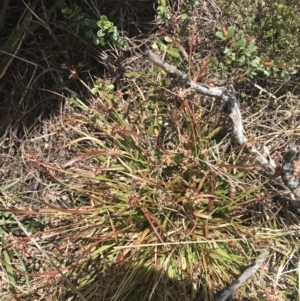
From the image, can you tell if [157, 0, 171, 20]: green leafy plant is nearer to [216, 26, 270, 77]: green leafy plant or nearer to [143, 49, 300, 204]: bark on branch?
[216, 26, 270, 77]: green leafy plant

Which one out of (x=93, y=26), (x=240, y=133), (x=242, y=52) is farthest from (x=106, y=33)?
(x=240, y=133)

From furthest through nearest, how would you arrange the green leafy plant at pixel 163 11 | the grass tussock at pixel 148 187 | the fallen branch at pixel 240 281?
the green leafy plant at pixel 163 11, the grass tussock at pixel 148 187, the fallen branch at pixel 240 281

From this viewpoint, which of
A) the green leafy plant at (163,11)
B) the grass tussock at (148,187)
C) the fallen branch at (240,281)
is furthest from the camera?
the green leafy plant at (163,11)

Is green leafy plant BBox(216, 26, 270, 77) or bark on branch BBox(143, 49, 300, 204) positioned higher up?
green leafy plant BBox(216, 26, 270, 77)

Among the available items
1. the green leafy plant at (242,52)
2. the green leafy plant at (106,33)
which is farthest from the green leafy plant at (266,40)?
the green leafy plant at (106,33)

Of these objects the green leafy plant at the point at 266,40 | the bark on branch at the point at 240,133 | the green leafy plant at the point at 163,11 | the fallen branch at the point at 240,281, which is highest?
the green leafy plant at the point at 266,40

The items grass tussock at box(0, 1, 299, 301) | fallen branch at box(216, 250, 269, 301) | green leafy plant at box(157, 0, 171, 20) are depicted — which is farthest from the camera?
green leafy plant at box(157, 0, 171, 20)

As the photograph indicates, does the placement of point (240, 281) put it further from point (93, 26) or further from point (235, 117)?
point (93, 26)

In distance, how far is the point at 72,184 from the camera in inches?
71.6

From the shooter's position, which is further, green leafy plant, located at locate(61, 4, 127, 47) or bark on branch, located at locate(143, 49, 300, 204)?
green leafy plant, located at locate(61, 4, 127, 47)

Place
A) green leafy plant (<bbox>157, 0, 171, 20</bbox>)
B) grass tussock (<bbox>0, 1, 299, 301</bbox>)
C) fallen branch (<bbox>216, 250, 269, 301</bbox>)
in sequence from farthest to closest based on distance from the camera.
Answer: green leafy plant (<bbox>157, 0, 171, 20</bbox>) → grass tussock (<bbox>0, 1, 299, 301</bbox>) → fallen branch (<bbox>216, 250, 269, 301</bbox>)

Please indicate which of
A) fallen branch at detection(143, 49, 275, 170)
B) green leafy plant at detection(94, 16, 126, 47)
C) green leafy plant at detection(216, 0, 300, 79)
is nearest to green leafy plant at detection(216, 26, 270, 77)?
green leafy plant at detection(216, 0, 300, 79)

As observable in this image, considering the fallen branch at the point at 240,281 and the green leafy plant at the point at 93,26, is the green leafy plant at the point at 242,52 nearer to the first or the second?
the green leafy plant at the point at 93,26

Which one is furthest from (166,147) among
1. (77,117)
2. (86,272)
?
(86,272)
